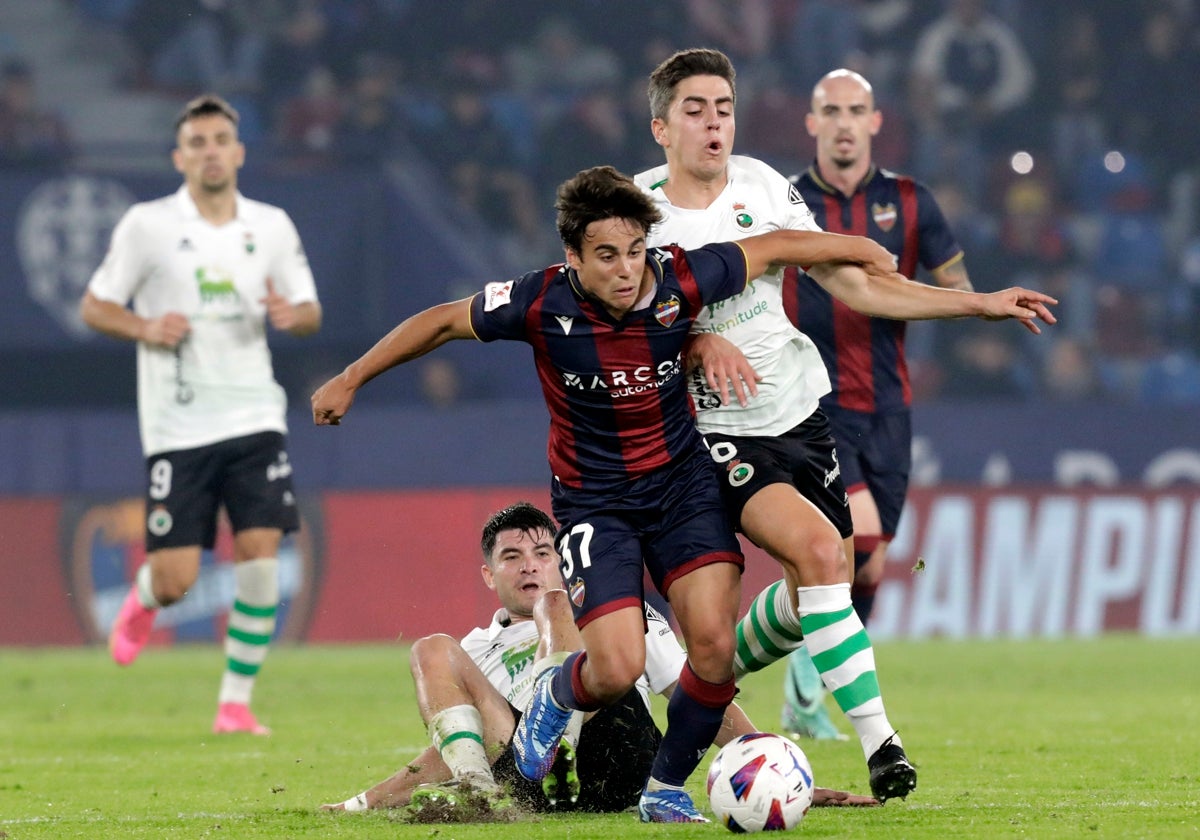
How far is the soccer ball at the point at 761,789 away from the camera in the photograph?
4.93 m

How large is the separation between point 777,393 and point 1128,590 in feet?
27.5

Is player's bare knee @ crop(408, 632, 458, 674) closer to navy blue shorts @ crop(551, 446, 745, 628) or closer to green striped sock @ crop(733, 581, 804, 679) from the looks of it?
navy blue shorts @ crop(551, 446, 745, 628)

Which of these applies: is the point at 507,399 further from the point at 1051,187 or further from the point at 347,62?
the point at 1051,187

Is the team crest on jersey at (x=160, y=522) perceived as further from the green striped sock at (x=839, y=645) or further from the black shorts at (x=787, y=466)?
the green striped sock at (x=839, y=645)

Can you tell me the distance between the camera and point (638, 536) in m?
5.50

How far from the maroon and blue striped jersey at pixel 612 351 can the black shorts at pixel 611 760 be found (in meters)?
0.73

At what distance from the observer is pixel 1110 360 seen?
16.4m

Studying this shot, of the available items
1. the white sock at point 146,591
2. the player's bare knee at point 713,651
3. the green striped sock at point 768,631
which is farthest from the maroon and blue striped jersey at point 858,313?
the white sock at point 146,591

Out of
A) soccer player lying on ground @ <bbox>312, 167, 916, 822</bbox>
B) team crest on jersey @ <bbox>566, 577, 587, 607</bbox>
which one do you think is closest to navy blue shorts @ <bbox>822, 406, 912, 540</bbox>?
soccer player lying on ground @ <bbox>312, 167, 916, 822</bbox>

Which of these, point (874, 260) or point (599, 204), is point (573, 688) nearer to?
point (599, 204)

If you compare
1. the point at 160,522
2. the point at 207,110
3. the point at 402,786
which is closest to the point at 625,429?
the point at 402,786

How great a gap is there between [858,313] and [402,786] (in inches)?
120

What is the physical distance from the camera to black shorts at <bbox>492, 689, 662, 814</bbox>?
18.6 ft

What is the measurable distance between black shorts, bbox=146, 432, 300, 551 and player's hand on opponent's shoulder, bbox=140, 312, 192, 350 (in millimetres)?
522
